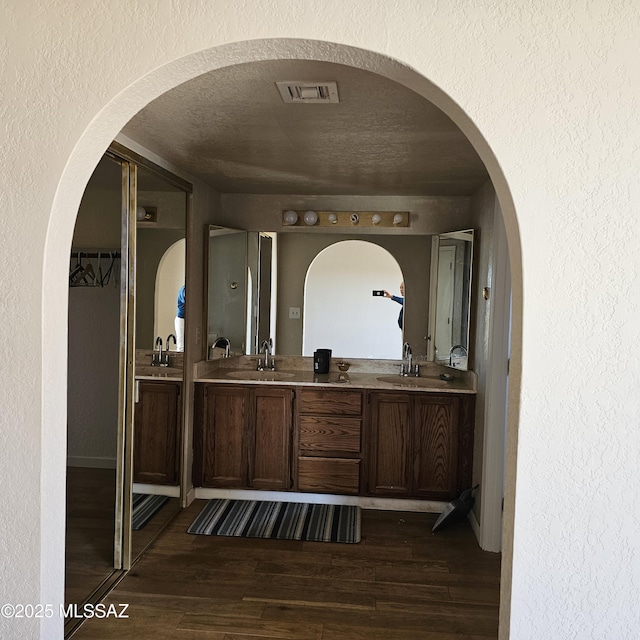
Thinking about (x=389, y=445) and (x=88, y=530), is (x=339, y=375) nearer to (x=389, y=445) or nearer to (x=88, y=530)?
(x=389, y=445)

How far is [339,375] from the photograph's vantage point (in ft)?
15.5

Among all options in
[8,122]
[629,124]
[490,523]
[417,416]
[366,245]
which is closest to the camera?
[629,124]

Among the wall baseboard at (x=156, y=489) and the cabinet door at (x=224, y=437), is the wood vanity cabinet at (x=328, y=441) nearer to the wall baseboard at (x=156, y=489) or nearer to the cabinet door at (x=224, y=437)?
the cabinet door at (x=224, y=437)

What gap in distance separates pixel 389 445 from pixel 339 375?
0.68 meters

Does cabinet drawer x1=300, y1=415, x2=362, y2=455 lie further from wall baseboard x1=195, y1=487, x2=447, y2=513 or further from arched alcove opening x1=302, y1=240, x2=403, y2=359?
arched alcove opening x1=302, y1=240, x2=403, y2=359

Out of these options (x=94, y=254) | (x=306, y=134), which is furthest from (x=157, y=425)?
(x=306, y=134)

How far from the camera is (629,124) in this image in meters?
1.59

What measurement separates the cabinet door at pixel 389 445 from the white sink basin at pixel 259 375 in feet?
2.47

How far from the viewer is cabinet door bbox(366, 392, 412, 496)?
4.33 metres

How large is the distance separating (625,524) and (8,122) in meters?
2.01

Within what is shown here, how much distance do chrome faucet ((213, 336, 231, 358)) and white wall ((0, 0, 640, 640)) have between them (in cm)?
300

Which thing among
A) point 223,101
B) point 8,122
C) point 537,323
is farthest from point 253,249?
point 537,323

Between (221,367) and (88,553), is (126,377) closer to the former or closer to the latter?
(88,553)

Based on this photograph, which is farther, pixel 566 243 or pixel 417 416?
pixel 417 416
